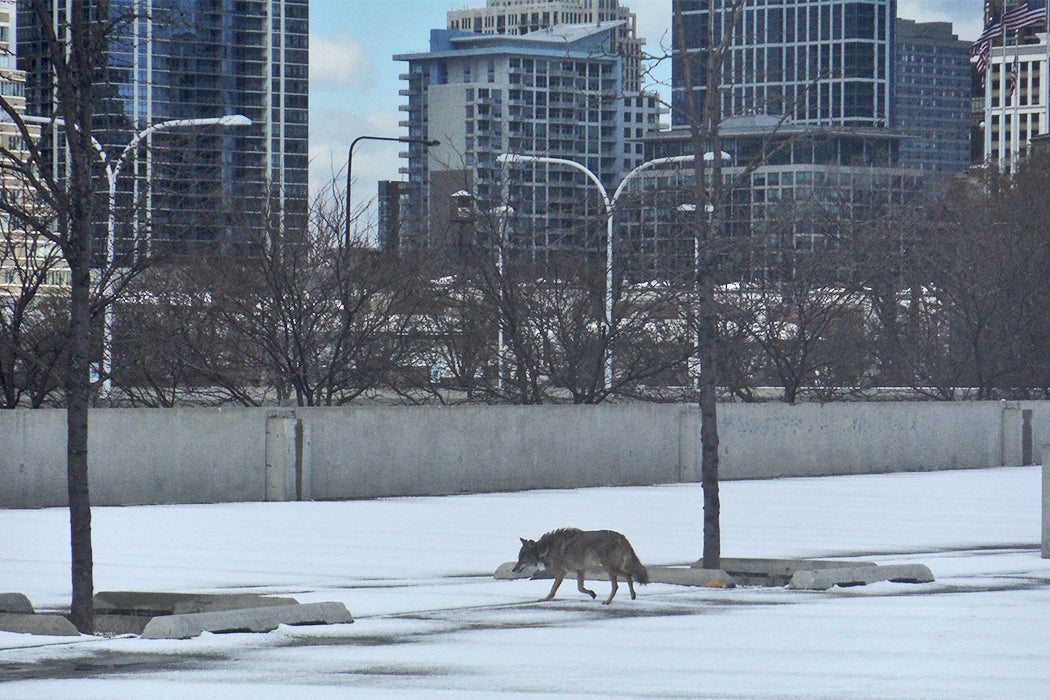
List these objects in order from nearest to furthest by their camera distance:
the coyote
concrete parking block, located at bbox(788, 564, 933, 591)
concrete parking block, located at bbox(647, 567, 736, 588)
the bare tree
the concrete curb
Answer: the bare tree, the coyote, concrete parking block, located at bbox(788, 564, 933, 591), concrete parking block, located at bbox(647, 567, 736, 588), the concrete curb

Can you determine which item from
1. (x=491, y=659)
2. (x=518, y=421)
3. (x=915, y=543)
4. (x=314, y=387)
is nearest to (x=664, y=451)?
(x=518, y=421)

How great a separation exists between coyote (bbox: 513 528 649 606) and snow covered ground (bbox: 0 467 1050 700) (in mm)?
259

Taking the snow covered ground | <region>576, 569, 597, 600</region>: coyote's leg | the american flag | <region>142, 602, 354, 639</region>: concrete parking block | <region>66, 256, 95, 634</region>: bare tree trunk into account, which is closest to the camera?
the snow covered ground

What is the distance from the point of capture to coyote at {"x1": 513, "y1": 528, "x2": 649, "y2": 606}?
50.4 ft

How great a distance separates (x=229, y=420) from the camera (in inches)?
1104

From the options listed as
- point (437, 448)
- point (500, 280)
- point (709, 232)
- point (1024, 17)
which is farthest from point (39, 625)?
point (1024, 17)

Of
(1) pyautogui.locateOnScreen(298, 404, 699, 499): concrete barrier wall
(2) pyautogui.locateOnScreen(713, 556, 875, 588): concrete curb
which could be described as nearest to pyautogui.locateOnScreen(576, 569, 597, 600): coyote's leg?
(2) pyautogui.locateOnScreen(713, 556, 875, 588): concrete curb

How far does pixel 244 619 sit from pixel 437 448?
54.6 feet

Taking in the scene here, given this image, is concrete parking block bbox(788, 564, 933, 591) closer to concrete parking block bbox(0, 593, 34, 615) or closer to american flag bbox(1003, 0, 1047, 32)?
concrete parking block bbox(0, 593, 34, 615)

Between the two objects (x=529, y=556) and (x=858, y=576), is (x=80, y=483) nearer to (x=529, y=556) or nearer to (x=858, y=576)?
(x=529, y=556)

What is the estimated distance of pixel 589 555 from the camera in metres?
15.4

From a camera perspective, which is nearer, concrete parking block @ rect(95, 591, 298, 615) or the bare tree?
the bare tree

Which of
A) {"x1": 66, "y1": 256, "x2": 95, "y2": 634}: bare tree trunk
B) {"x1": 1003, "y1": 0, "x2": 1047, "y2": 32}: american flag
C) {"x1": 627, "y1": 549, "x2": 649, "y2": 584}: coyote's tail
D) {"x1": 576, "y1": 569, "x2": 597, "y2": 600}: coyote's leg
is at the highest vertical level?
{"x1": 1003, "y1": 0, "x2": 1047, "y2": 32}: american flag

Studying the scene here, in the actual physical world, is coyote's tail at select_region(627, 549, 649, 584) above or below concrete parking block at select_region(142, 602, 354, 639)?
above
